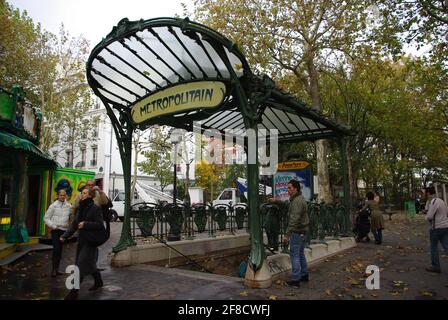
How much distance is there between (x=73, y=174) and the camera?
12383 millimetres

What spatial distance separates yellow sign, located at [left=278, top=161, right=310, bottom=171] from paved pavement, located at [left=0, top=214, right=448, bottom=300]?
2.58 metres

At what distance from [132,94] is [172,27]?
2.66 m

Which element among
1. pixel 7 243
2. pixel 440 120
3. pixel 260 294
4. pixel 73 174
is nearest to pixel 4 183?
pixel 73 174

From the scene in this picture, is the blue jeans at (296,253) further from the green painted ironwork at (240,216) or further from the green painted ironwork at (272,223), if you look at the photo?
the green painted ironwork at (240,216)

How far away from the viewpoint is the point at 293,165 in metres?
9.75

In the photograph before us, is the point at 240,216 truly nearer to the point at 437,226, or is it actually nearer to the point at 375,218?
the point at 375,218

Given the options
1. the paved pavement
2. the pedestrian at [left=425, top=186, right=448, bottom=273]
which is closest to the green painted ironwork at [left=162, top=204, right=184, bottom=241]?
the paved pavement

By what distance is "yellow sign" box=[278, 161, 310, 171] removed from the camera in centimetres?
956

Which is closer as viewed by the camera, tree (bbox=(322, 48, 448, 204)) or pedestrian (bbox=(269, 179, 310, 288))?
pedestrian (bbox=(269, 179, 310, 288))

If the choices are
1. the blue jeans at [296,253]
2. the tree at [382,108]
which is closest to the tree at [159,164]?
the tree at [382,108]

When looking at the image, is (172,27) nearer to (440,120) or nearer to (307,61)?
(307,61)

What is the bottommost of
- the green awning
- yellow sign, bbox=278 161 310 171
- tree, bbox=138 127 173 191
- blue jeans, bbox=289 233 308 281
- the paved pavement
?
the paved pavement

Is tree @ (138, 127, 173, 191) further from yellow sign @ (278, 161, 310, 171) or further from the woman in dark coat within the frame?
the woman in dark coat

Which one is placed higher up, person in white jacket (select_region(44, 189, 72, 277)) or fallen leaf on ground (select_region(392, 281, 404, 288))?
person in white jacket (select_region(44, 189, 72, 277))
